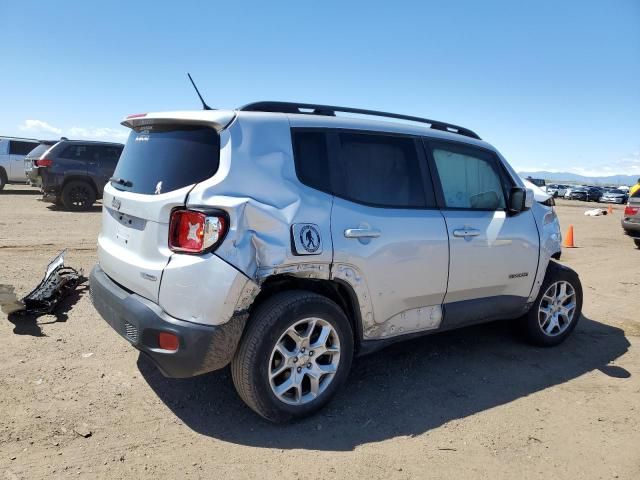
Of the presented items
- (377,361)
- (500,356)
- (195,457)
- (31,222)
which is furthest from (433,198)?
(31,222)

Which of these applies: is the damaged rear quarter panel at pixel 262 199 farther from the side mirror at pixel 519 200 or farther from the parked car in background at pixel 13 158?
the parked car in background at pixel 13 158

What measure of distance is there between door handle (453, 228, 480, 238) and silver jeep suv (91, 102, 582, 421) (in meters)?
0.02

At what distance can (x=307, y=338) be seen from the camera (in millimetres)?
3078

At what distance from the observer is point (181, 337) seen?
271 cm

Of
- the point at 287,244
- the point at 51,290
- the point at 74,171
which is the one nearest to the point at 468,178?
the point at 287,244

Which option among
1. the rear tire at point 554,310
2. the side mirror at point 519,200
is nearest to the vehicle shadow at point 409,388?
the rear tire at point 554,310

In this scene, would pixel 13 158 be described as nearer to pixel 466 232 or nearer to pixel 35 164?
pixel 35 164

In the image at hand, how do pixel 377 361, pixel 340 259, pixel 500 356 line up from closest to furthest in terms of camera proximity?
1. pixel 340 259
2. pixel 377 361
3. pixel 500 356

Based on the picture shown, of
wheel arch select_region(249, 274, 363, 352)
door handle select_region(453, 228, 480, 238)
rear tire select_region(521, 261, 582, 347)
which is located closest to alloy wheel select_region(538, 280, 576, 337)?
rear tire select_region(521, 261, 582, 347)

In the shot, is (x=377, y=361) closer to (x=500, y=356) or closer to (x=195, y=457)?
(x=500, y=356)

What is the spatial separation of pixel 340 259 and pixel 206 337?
0.95m

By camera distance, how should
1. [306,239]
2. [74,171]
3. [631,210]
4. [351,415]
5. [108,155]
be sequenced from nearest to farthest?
[306,239] → [351,415] → [631,210] → [74,171] → [108,155]

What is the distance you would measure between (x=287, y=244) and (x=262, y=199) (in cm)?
30

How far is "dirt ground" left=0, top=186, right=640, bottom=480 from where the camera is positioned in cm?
271
